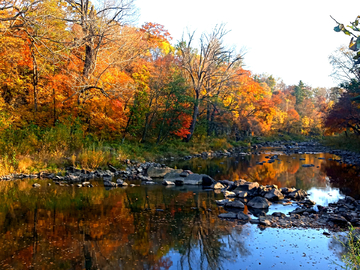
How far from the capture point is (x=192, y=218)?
8.39 m

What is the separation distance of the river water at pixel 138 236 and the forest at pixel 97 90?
4.26m

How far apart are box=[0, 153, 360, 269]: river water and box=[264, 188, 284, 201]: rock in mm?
1042

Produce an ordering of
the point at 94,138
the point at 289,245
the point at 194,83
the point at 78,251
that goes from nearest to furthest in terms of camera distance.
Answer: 1. the point at 78,251
2. the point at 289,245
3. the point at 94,138
4. the point at 194,83

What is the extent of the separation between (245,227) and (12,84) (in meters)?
15.5

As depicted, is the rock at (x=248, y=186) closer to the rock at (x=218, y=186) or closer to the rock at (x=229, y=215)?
the rock at (x=218, y=186)

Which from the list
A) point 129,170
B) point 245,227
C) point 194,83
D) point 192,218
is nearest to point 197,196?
point 192,218

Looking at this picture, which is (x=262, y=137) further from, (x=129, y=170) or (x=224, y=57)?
(x=129, y=170)

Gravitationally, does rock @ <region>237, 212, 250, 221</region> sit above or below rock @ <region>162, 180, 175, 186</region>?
above

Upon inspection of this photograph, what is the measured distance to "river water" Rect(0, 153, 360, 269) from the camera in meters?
5.64

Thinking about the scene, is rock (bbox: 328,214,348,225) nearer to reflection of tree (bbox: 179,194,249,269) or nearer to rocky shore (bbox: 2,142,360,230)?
rocky shore (bbox: 2,142,360,230)

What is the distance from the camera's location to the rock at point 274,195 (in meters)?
11.0

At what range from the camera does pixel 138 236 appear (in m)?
6.83

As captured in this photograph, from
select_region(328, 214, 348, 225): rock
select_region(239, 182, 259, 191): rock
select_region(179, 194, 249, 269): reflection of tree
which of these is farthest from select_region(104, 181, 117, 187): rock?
select_region(328, 214, 348, 225): rock

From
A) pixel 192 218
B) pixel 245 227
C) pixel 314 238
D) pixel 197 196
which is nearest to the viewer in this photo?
pixel 314 238
